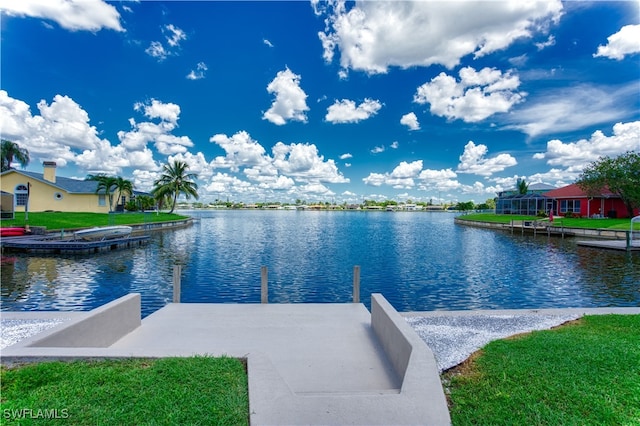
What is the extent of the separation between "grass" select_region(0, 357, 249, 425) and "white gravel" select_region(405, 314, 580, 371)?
3.15 meters

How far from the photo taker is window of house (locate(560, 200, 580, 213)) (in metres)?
49.3

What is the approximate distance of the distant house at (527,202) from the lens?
56.2 meters

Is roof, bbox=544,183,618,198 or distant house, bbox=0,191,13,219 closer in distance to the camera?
distant house, bbox=0,191,13,219

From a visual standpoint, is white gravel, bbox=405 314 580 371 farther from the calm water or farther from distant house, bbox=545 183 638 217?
distant house, bbox=545 183 638 217

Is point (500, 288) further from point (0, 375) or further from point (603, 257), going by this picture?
point (0, 375)

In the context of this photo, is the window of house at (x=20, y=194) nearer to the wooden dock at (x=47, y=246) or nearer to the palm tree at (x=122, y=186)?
the palm tree at (x=122, y=186)

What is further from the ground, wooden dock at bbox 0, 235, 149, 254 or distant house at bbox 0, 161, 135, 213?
distant house at bbox 0, 161, 135, 213

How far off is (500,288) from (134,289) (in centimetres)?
1552

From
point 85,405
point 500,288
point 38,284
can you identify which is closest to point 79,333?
point 85,405

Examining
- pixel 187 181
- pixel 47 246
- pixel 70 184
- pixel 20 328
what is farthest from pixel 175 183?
pixel 20 328

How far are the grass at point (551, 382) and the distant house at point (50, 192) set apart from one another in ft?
158

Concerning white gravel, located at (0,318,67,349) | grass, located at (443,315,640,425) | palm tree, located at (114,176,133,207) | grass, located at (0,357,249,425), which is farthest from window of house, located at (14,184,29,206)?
grass, located at (443,315,640,425)

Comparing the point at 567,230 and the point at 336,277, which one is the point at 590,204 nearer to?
the point at 567,230

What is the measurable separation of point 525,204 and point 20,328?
67.9 meters
